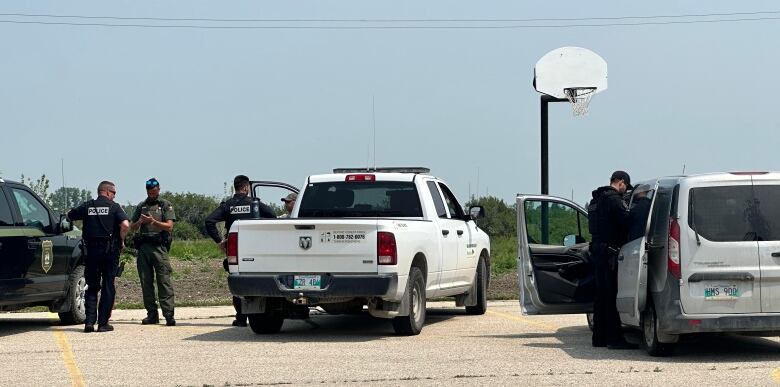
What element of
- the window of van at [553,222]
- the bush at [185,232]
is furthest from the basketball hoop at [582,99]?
the bush at [185,232]

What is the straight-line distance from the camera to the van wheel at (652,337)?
1298cm

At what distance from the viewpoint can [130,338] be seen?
51.3ft

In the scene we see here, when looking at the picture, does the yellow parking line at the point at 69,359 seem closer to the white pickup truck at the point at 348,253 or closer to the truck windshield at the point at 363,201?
the white pickup truck at the point at 348,253

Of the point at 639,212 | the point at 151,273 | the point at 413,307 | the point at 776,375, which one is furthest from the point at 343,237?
the point at 776,375

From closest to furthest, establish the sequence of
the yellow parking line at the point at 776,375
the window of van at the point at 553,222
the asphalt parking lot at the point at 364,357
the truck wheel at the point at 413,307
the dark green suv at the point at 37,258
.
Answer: the yellow parking line at the point at 776,375, the asphalt parking lot at the point at 364,357, the window of van at the point at 553,222, the truck wheel at the point at 413,307, the dark green suv at the point at 37,258

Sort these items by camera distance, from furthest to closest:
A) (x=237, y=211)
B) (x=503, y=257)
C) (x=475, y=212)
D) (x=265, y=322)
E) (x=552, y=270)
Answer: (x=503, y=257) < (x=475, y=212) < (x=237, y=211) < (x=265, y=322) < (x=552, y=270)

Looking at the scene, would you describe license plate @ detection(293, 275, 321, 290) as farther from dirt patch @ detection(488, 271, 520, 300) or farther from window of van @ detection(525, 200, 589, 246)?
dirt patch @ detection(488, 271, 520, 300)

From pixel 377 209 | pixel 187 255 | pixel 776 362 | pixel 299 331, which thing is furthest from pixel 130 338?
pixel 187 255

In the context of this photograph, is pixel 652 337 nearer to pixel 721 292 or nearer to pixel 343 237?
pixel 721 292

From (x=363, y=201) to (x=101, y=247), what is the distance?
3290mm

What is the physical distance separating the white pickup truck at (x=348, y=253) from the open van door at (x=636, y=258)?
248 centimetres

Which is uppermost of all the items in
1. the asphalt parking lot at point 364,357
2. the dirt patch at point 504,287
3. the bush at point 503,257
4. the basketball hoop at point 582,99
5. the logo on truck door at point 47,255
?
the basketball hoop at point 582,99

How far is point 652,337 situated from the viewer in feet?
43.0

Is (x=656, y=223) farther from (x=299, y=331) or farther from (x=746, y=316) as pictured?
(x=299, y=331)
